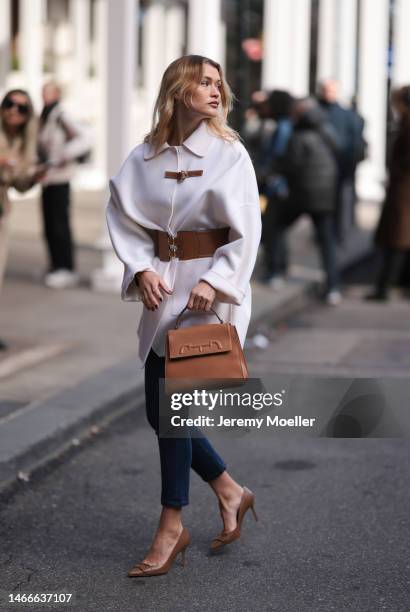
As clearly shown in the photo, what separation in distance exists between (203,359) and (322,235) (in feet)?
25.0

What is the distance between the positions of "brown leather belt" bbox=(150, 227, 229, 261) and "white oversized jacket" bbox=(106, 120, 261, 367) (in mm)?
19

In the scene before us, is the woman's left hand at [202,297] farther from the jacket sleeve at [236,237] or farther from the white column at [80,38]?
the white column at [80,38]

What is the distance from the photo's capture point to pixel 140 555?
15.7 ft

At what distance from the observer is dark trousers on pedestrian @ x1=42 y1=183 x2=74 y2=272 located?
11641mm

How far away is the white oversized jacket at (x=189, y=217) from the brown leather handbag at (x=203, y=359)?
18 centimetres

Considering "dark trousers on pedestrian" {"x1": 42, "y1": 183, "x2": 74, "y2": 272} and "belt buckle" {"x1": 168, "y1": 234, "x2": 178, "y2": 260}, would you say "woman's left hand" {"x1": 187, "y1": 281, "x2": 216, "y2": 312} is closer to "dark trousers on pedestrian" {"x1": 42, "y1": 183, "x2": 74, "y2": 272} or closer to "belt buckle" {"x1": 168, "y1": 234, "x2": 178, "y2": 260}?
"belt buckle" {"x1": 168, "y1": 234, "x2": 178, "y2": 260}

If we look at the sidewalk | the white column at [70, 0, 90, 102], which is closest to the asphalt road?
the sidewalk

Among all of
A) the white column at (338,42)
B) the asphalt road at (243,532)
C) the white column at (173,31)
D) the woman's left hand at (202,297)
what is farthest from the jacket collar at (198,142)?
the white column at (173,31)

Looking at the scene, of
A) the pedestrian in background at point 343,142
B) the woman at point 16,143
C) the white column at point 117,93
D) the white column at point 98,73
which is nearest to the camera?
the woman at point 16,143

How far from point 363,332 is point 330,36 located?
12412mm

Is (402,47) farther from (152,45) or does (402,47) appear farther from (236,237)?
(236,237)

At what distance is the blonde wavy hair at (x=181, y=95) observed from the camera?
14.2ft

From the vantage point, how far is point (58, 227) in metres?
11.6

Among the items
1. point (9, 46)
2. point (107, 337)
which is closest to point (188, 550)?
point (107, 337)
